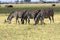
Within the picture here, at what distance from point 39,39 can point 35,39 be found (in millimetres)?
218

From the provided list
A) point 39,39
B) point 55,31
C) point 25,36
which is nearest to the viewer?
point 39,39

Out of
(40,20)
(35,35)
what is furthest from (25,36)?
(40,20)

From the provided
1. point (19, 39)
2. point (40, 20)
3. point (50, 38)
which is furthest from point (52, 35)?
point (40, 20)

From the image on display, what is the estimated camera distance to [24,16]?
74.8 feet

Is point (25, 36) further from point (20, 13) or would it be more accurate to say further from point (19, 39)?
point (20, 13)

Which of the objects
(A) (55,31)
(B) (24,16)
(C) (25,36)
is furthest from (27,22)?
(C) (25,36)

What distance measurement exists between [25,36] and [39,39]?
4.10 feet

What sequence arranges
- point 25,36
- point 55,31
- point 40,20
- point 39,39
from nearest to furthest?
1. point 39,39
2. point 25,36
3. point 55,31
4. point 40,20

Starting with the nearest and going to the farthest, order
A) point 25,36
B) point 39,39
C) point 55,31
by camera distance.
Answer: point 39,39, point 25,36, point 55,31

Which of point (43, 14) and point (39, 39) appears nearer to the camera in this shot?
point (39, 39)

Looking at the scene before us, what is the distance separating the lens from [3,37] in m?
14.7

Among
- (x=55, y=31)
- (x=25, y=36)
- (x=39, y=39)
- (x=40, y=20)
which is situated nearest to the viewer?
(x=39, y=39)

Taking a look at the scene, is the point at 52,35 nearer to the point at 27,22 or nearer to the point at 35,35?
the point at 35,35

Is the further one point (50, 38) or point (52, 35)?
point (52, 35)
